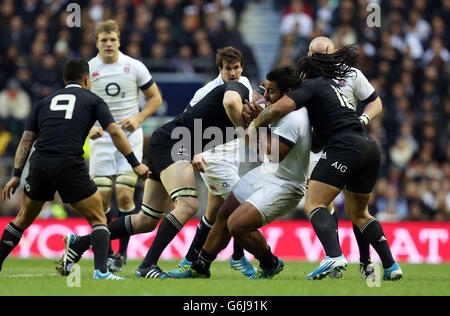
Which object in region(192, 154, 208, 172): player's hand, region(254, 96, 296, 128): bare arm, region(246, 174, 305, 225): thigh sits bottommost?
region(246, 174, 305, 225): thigh

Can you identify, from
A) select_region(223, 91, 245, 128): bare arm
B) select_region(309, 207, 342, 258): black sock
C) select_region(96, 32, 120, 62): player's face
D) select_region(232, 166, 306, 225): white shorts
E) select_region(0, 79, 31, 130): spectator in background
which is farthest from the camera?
select_region(0, 79, 31, 130): spectator in background

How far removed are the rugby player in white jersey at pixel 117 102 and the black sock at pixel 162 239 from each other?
90.8 inches

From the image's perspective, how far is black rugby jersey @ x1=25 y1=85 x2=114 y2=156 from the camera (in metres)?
7.69

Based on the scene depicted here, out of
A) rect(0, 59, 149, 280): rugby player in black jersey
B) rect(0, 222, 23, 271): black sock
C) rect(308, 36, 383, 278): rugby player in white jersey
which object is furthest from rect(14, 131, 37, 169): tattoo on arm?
rect(308, 36, 383, 278): rugby player in white jersey

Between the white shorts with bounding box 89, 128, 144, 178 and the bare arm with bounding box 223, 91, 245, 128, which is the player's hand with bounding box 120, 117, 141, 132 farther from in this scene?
the bare arm with bounding box 223, 91, 245, 128

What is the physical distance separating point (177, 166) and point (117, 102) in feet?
8.10

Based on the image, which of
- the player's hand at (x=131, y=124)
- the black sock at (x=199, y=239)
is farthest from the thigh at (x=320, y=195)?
the player's hand at (x=131, y=124)

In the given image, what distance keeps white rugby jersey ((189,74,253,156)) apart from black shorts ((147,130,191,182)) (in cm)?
49

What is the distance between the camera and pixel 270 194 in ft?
25.6

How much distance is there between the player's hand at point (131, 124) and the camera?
33.8 ft

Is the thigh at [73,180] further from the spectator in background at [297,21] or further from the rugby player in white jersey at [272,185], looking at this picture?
the spectator in background at [297,21]

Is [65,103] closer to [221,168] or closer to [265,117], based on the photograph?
[265,117]
